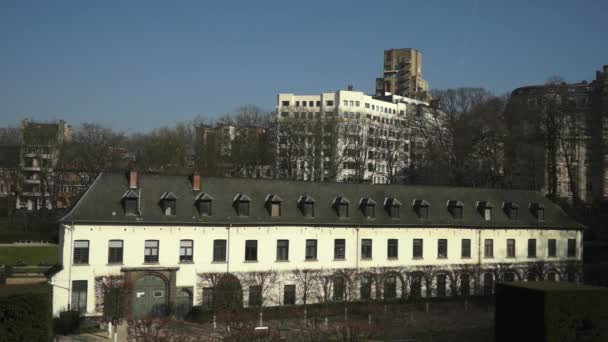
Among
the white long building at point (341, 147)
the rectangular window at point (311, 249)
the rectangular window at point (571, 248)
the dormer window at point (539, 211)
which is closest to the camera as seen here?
the rectangular window at point (311, 249)

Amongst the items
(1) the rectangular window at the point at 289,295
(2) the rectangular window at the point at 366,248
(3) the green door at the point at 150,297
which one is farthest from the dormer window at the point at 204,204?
(2) the rectangular window at the point at 366,248

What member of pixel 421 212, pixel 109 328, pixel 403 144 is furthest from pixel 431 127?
pixel 109 328

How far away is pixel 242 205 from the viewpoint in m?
36.9

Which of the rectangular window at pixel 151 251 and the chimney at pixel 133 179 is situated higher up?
the chimney at pixel 133 179

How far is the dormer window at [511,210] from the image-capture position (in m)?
43.7

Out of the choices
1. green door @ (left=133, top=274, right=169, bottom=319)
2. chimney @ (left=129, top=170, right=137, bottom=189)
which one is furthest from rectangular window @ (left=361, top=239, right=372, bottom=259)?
chimney @ (left=129, top=170, right=137, bottom=189)

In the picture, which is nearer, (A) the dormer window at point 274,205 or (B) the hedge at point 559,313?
(B) the hedge at point 559,313

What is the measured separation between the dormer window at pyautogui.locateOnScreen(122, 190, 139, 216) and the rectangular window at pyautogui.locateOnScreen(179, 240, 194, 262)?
10.6 ft

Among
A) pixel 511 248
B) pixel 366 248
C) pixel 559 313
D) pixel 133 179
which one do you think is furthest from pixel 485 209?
pixel 133 179

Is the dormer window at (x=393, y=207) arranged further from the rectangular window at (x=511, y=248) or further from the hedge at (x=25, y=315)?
the hedge at (x=25, y=315)

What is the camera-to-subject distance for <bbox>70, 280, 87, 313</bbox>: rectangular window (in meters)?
32.9

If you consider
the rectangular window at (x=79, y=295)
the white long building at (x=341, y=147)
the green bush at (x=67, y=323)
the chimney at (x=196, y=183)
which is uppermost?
the white long building at (x=341, y=147)

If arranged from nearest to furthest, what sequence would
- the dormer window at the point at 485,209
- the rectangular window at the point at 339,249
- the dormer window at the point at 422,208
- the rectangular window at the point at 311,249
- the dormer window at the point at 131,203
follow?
the dormer window at the point at 131,203 < the rectangular window at the point at 311,249 < the rectangular window at the point at 339,249 < the dormer window at the point at 422,208 < the dormer window at the point at 485,209

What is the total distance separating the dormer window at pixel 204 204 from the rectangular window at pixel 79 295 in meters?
7.60
